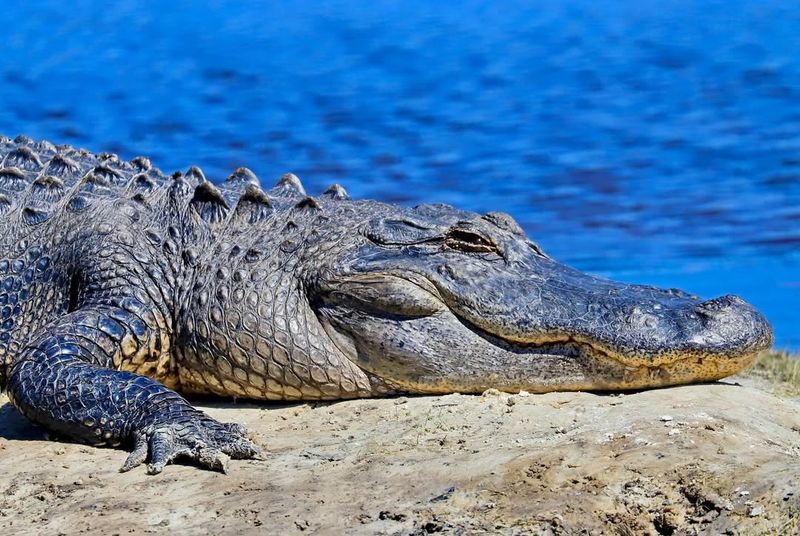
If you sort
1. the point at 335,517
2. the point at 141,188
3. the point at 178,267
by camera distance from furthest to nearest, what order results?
1. the point at 141,188
2. the point at 178,267
3. the point at 335,517

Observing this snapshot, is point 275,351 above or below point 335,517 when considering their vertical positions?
above

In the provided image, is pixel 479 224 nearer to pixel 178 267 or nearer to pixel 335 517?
pixel 178 267

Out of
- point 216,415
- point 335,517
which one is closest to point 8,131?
point 216,415

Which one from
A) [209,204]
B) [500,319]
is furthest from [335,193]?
[500,319]

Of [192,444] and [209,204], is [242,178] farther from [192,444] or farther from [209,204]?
[192,444]

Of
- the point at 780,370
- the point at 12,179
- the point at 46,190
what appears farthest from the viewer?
the point at 780,370

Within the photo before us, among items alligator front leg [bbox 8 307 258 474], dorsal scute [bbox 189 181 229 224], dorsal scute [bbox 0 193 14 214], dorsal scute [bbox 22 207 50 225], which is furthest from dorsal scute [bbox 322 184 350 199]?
dorsal scute [bbox 0 193 14 214]

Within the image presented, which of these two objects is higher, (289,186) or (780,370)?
(289,186)
